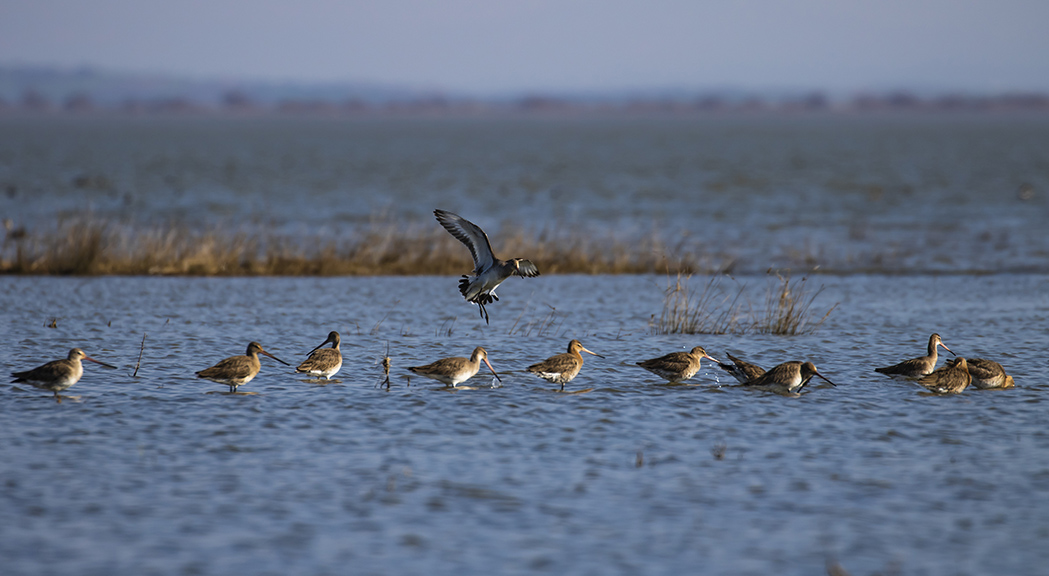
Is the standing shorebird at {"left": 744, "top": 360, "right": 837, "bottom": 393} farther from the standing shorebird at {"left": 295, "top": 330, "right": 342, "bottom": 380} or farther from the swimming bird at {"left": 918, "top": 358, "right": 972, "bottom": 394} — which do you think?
the standing shorebird at {"left": 295, "top": 330, "right": 342, "bottom": 380}

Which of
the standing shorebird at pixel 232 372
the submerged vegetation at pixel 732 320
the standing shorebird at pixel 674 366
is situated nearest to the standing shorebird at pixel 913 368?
the standing shorebird at pixel 674 366

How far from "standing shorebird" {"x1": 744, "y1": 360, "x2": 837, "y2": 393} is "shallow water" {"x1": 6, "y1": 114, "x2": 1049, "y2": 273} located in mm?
13818

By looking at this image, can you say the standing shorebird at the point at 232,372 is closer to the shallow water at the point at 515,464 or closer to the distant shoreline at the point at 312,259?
the shallow water at the point at 515,464

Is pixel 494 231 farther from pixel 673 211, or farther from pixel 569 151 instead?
pixel 569 151

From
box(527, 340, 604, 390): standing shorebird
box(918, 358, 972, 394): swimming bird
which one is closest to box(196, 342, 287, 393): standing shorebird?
box(527, 340, 604, 390): standing shorebird

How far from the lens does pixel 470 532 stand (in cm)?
820

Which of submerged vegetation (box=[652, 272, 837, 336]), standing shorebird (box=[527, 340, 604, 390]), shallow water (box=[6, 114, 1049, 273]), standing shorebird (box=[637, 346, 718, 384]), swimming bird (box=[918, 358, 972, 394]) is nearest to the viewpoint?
swimming bird (box=[918, 358, 972, 394])

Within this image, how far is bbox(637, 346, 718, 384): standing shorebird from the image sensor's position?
13.2 meters

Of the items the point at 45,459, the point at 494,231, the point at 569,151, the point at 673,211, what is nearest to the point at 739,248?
the point at 494,231

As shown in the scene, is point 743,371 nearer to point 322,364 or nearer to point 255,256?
point 322,364

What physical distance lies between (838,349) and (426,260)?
1190 centimetres

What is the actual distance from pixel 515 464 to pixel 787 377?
13.7 ft

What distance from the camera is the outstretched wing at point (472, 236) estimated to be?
45.1 feet

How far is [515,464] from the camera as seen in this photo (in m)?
9.88
